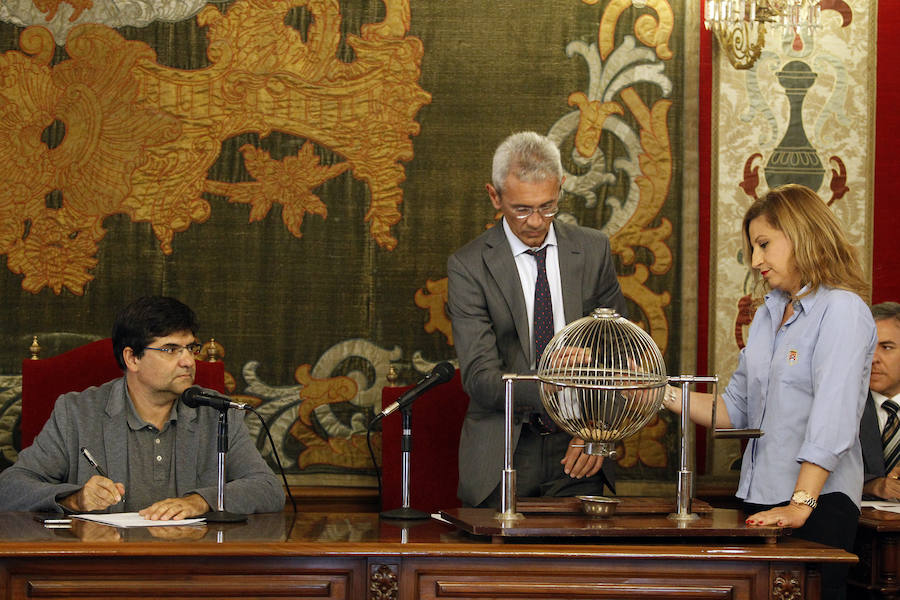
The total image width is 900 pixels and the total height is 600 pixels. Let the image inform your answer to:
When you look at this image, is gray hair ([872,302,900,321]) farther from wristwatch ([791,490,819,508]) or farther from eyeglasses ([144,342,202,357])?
eyeglasses ([144,342,202,357])

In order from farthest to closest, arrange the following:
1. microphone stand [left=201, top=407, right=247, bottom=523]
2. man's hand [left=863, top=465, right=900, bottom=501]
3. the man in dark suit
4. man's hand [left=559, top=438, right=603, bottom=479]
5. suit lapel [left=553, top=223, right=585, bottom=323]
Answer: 1. the man in dark suit
2. man's hand [left=863, top=465, right=900, bottom=501]
3. suit lapel [left=553, top=223, right=585, bottom=323]
4. man's hand [left=559, top=438, right=603, bottom=479]
5. microphone stand [left=201, top=407, right=247, bottom=523]

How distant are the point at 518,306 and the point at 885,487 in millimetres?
1382

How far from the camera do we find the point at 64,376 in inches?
156

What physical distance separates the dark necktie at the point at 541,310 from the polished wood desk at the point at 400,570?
879mm

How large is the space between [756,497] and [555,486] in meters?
0.62

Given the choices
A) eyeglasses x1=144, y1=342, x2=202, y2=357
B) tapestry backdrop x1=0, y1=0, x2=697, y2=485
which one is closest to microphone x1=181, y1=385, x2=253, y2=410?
eyeglasses x1=144, y1=342, x2=202, y2=357

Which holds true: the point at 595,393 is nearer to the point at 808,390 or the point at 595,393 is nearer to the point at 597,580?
the point at 597,580

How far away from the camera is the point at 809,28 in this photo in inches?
165

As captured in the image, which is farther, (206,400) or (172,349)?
(172,349)

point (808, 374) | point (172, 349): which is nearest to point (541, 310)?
point (808, 374)

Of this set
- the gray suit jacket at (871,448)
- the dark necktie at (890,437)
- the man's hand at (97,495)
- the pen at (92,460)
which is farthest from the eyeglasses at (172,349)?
the dark necktie at (890,437)

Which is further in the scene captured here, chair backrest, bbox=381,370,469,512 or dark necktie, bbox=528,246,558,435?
chair backrest, bbox=381,370,469,512

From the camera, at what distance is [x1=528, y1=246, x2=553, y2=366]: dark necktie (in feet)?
11.0

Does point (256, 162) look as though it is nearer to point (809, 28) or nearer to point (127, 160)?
point (127, 160)
